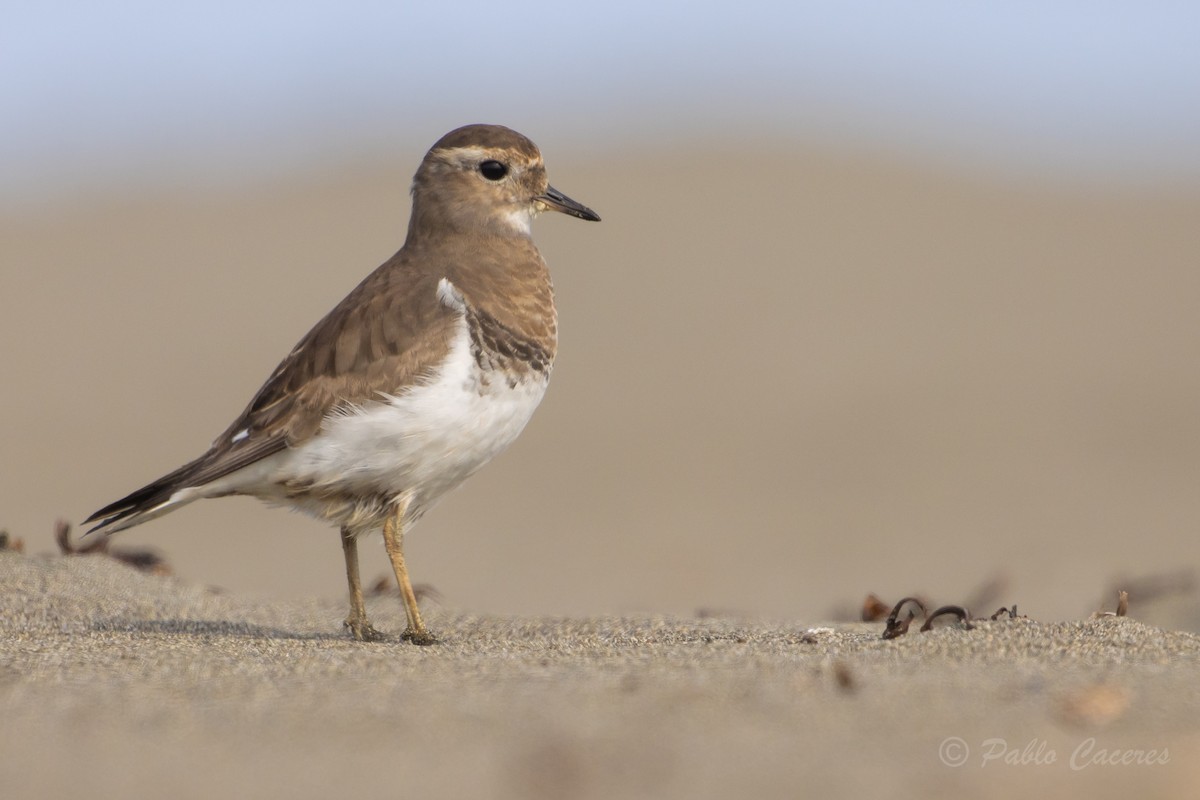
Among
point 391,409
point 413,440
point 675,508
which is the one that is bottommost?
point 675,508

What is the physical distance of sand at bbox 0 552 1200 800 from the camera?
10.2 ft

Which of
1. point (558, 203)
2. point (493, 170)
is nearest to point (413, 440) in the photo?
point (493, 170)

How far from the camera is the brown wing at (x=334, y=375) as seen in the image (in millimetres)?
5188

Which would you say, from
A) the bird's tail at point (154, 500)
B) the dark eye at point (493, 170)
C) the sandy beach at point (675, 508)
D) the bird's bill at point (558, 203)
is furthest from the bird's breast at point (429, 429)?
the bird's bill at point (558, 203)

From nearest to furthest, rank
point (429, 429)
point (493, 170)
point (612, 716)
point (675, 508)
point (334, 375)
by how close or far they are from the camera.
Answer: point (612, 716), point (429, 429), point (334, 375), point (493, 170), point (675, 508)

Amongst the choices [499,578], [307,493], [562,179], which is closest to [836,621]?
[307,493]

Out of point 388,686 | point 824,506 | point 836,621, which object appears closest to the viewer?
point 388,686

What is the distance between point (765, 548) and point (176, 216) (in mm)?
12209

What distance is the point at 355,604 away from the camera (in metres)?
5.53

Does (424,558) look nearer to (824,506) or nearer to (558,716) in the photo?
(824,506)

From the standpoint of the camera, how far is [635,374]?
13508 millimetres

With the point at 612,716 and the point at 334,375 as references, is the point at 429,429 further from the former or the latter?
the point at 612,716

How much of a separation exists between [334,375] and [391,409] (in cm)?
29

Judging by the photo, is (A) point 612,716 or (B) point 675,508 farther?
(B) point 675,508
